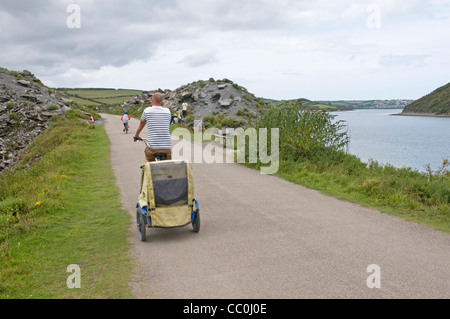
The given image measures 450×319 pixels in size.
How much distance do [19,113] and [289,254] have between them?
41342 millimetres

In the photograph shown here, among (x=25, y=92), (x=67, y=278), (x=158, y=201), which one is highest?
(x=25, y=92)

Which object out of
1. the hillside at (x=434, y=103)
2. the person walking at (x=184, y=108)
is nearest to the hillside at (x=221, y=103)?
the person walking at (x=184, y=108)

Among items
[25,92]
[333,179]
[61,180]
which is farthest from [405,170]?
[25,92]

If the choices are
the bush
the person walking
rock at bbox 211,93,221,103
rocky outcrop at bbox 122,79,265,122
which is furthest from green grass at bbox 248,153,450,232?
rock at bbox 211,93,221,103

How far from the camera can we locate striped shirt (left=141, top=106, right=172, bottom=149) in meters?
7.45

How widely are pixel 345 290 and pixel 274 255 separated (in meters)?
1.39

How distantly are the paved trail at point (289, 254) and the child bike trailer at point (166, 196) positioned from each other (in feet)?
1.23

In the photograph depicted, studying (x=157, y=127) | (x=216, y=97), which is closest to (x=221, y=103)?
(x=216, y=97)

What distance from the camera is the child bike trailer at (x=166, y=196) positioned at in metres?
6.61

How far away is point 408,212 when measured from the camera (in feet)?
27.7

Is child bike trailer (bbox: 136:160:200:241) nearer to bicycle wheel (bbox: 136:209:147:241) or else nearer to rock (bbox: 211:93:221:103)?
bicycle wheel (bbox: 136:209:147:241)

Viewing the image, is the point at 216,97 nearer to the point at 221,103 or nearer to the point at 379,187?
the point at 221,103

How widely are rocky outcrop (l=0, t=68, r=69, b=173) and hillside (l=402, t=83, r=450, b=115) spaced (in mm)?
83270

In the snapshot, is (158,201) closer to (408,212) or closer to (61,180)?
(408,212)
